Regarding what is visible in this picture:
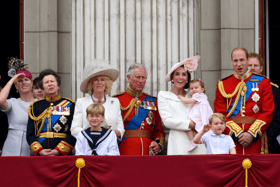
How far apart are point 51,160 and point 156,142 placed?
→ 1.73m

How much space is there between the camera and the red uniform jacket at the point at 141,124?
5.71 meters

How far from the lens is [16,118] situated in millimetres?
5766

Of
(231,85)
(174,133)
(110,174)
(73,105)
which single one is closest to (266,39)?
(231,85)

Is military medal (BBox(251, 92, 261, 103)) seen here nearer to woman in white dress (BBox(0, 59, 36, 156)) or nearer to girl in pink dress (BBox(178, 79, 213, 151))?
girl in pink dress (BBox(178, 79, 213, 151))

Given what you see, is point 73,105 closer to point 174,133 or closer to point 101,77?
point 101,77

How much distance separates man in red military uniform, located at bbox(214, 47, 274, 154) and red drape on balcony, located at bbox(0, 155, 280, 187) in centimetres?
80

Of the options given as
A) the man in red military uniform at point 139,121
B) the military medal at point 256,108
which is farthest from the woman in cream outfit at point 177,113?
the military medal at point 256,108

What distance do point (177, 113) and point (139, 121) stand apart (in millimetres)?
522

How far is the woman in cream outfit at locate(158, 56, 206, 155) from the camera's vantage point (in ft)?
18.0

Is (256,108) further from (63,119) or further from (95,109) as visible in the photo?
(63,119)

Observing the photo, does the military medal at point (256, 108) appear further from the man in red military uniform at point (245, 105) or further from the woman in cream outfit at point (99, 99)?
the woman in cream outfit at point (99, 99)

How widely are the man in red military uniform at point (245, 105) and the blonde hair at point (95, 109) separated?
1409 millimetres

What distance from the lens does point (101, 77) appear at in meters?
5.76

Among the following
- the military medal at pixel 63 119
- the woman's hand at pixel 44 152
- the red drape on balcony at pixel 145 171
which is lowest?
the red drape on balcony at pixel 145 171
